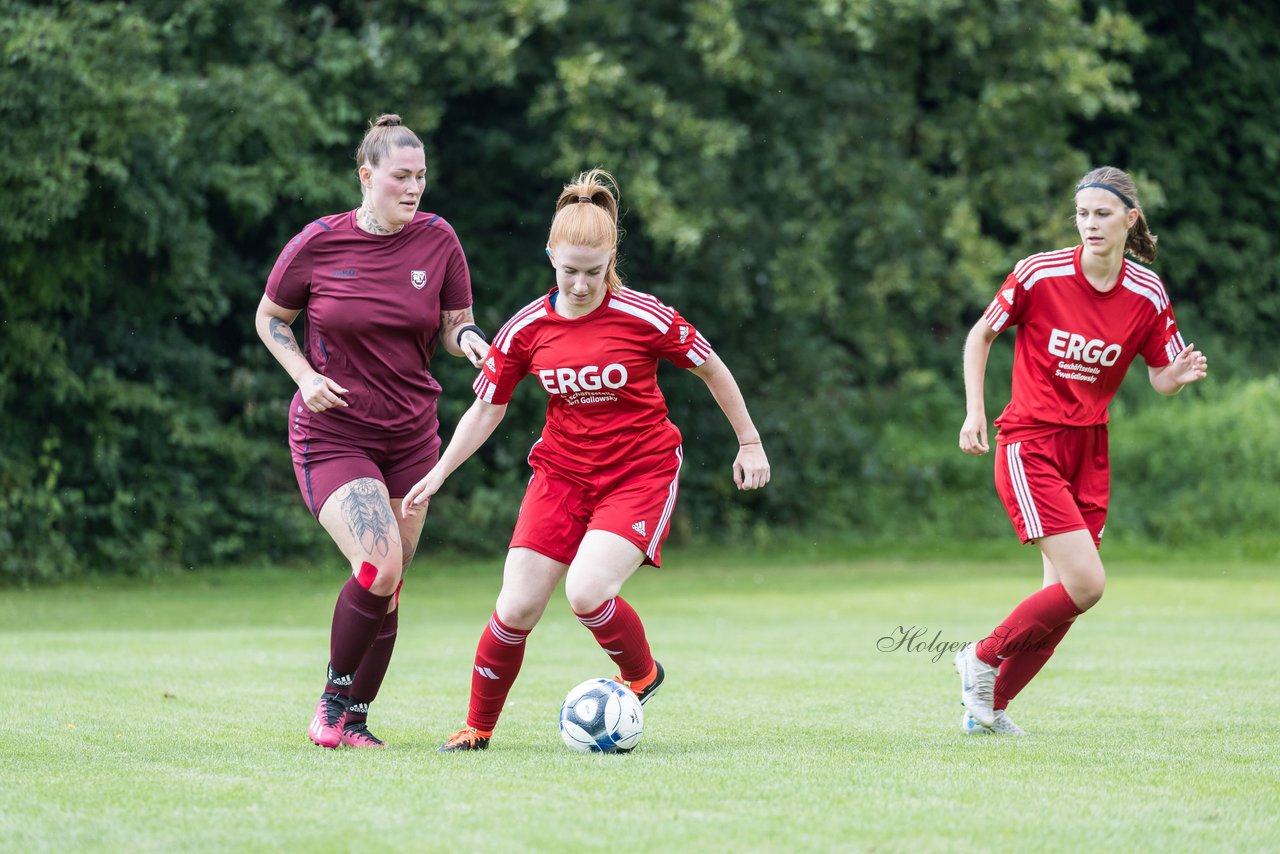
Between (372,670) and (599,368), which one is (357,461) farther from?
(599,368)

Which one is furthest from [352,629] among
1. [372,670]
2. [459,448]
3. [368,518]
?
[459,448]

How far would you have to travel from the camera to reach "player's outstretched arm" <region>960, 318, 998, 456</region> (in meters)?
6.38

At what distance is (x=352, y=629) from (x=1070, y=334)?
3.06 m

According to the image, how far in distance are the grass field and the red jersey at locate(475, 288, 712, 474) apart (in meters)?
1.13

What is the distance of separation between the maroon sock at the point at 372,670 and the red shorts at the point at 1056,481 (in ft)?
8.20

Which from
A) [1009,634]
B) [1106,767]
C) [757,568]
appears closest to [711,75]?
[757,568]

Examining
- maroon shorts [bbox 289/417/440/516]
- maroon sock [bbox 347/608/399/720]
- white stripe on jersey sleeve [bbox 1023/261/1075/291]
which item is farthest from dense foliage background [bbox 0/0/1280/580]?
white stripe on jersey sleeve [bbox 1023/261/1075/291]

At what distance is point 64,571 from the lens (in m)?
16.5

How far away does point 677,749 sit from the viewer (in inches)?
233

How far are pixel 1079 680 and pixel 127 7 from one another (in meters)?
11.8

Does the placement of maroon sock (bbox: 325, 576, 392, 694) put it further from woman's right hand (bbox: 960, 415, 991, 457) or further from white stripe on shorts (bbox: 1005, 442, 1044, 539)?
white stripe on shorts (bbox: 1005, 442, 1044, 539)

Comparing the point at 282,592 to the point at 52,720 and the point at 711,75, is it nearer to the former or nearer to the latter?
the point at 711,75

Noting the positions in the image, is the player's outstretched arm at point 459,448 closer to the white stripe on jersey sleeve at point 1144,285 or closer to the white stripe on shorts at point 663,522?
the white stripe on shorts at point 663,522

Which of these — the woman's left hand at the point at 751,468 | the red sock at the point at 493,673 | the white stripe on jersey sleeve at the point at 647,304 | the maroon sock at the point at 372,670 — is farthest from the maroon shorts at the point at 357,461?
the woman's left hand at the point at 751,468
